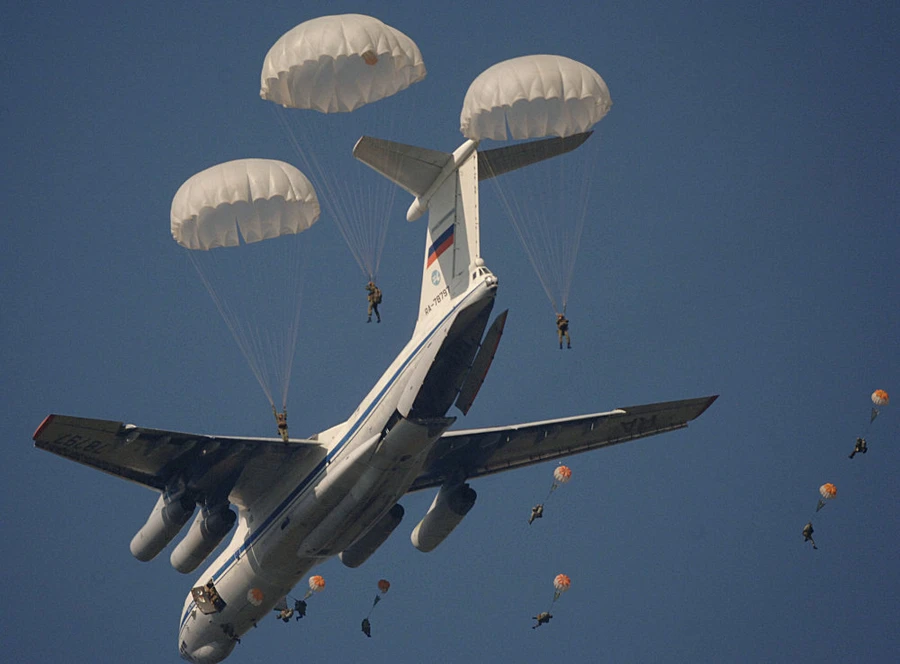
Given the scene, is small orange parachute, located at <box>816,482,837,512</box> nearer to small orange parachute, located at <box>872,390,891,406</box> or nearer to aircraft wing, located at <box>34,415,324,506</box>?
small orange parachute, located at <box>872,390,891,406</box>

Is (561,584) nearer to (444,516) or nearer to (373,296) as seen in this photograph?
(444,516)

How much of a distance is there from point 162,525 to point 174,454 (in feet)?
5.61

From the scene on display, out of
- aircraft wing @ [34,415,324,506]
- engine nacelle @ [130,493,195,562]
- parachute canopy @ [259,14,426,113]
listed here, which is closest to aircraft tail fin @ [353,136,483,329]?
parachute canopy @ [259,14,426,113]

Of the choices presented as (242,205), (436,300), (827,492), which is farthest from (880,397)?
(242,205)

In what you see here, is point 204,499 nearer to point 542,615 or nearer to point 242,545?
point 242,545

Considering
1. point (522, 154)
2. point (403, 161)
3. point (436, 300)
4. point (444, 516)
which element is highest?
point (522, 154)

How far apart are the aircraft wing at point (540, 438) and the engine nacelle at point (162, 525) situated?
5.59m

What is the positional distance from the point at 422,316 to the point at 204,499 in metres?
6.27

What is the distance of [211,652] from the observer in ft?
115

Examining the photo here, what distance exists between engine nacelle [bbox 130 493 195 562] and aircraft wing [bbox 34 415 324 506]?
342mm

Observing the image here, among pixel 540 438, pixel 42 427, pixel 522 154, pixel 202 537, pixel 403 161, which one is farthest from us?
pixel 540 438

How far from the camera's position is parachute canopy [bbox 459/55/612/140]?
2942 cm

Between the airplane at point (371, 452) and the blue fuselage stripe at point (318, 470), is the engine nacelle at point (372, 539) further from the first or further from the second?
the blue fuselage stripe at point (318, 470)

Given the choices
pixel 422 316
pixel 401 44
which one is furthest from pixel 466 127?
pixel 422 316
